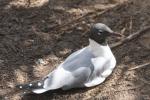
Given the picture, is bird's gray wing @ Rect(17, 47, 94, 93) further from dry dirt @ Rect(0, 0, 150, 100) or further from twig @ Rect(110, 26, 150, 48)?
twig @ Rect(110, 26, 150, 48)

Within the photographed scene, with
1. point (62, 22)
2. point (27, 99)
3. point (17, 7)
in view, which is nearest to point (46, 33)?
point (62, 22)

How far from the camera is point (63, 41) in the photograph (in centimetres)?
446

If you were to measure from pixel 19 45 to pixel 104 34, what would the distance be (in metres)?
0.87

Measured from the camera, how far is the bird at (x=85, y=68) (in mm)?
3777

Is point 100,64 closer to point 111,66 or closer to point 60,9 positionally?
point 111,66

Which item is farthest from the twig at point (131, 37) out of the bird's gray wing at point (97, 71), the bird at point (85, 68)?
the bird's gray wing at point (97, 71)

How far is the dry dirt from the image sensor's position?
3896mm

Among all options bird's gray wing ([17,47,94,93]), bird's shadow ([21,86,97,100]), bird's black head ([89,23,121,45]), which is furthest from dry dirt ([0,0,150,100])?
bird's black head ([89,23,121,45])

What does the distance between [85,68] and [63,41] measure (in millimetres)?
644

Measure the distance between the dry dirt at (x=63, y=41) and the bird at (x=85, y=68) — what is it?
0.08m

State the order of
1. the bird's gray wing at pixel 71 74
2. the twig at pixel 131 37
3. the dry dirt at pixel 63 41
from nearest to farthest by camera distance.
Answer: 1. the bird's gray wing at pixel 71 74
2. the dry dirt at pixel 63 41
3. the twig at pixel 131 37

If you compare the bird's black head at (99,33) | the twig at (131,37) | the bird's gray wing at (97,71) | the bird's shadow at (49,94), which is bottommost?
the bird's shadow at (49,94)

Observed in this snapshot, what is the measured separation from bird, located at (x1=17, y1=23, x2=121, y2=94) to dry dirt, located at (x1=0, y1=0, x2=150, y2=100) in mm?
82

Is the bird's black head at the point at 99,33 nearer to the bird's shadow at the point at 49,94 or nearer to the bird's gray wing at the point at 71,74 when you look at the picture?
the bird's gray wing at the point at 71,74
